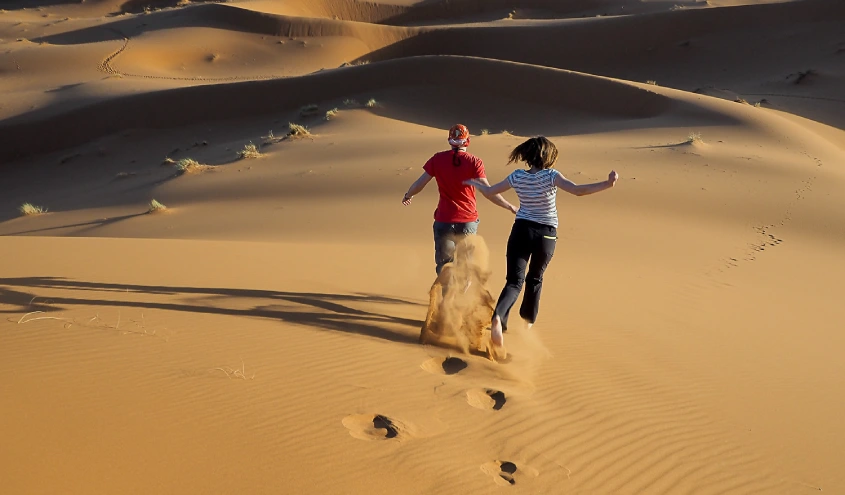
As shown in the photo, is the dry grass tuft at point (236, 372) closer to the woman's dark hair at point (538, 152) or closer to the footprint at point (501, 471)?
the footprint at point (501, 471)

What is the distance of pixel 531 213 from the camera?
5.61 m

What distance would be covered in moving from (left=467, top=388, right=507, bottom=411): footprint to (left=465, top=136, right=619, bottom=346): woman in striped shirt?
563 mm

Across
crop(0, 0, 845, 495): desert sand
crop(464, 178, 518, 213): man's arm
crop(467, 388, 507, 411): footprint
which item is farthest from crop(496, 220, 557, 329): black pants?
A: crop(467, 388, 507, 411): footprint

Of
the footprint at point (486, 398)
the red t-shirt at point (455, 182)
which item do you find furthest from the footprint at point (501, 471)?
the red t-shirt at point (455, 182)

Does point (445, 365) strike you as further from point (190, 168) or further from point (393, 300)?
point (190, 168)

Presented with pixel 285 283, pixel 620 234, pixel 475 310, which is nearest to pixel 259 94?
pixel 620 234

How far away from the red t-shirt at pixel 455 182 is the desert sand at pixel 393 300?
1097 millimetres

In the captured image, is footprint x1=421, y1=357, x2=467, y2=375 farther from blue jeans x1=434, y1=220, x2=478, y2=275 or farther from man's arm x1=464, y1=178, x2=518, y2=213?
man's arm x1=464, y1=178, x2=518, y2=213

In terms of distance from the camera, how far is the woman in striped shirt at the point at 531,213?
18.1 feet

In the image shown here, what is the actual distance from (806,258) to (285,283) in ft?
25.1

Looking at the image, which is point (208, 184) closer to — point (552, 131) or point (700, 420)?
point (552, 131)

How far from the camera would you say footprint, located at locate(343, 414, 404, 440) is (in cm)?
429

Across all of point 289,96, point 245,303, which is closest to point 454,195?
point 245,303

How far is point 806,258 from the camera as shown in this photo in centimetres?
1073
